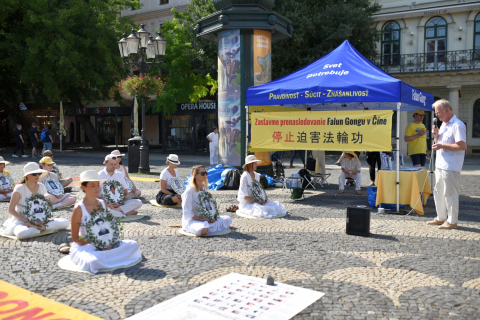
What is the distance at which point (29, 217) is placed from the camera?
684 cm

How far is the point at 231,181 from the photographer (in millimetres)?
12453

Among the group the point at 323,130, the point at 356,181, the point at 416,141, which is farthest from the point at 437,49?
the point at 323,130

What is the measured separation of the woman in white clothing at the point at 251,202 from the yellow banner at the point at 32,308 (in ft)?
15.2

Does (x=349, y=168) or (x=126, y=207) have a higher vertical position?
(x=349, y=168)

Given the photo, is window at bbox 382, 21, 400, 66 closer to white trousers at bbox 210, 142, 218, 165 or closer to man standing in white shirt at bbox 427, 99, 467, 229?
white trousers at bbox 210, 142, 218, 165

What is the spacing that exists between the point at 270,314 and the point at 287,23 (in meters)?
11.7

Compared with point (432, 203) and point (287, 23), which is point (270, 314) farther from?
point (287, 23)

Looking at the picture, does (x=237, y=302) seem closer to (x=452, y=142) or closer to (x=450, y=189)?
(x=450, y=189)

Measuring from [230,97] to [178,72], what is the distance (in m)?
14.5

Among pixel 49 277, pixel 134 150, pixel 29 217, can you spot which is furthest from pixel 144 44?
pixel 49 277

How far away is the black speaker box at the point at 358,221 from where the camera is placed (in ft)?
→ 22.7

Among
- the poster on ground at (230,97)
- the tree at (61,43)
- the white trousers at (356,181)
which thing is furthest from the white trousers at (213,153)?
the tree at (61,43)

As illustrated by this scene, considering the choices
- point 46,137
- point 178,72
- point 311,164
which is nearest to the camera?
point 311,164

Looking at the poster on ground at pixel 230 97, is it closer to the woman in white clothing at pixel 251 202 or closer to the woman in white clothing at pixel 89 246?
the woman in white clothing at pixel 251 202
